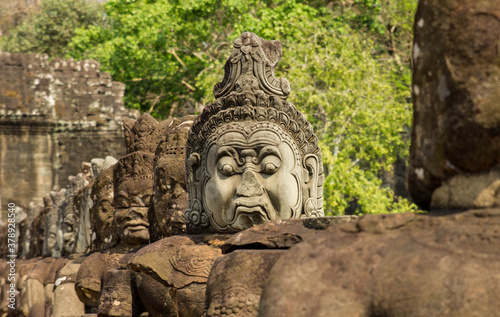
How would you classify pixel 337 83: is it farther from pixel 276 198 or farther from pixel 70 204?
pixel 276 198

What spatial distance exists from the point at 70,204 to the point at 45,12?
2526 centimetres

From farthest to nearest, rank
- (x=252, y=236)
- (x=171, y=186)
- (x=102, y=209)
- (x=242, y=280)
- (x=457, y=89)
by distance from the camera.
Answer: (x=102, y=209) → (x=171, y=186) → (x=252, y=236) → (x=242, y=280) → (x=457, y=89)

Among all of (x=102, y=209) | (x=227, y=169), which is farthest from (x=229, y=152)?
(x=102, y=209)

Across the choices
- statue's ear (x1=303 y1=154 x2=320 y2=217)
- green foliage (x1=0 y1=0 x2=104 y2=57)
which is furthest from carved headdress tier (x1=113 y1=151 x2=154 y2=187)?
green foliage (x1=0 y1=0 x2=104 y2=57)

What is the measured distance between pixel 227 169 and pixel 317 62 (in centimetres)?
1232

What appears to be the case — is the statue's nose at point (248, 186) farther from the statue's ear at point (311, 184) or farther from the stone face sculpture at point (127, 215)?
Answer: the stone face sculpture at point (127, 215)

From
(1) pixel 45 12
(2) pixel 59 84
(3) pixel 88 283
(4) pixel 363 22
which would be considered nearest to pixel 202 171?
(3) pixel 88 283

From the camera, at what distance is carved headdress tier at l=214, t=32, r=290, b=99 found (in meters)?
5.22

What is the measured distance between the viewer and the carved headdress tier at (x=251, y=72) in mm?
5219

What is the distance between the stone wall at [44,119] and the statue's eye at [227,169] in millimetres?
16841

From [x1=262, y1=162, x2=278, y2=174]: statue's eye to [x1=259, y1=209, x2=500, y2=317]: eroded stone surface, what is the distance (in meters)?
2.83

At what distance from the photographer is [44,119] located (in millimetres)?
21797

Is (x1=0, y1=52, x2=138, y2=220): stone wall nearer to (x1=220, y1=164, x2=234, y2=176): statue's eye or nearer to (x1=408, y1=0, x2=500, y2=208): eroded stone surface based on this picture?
(x1=220, y1=164, x2=234, y2=176): statue's eye

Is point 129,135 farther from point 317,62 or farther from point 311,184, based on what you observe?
point 317,62
